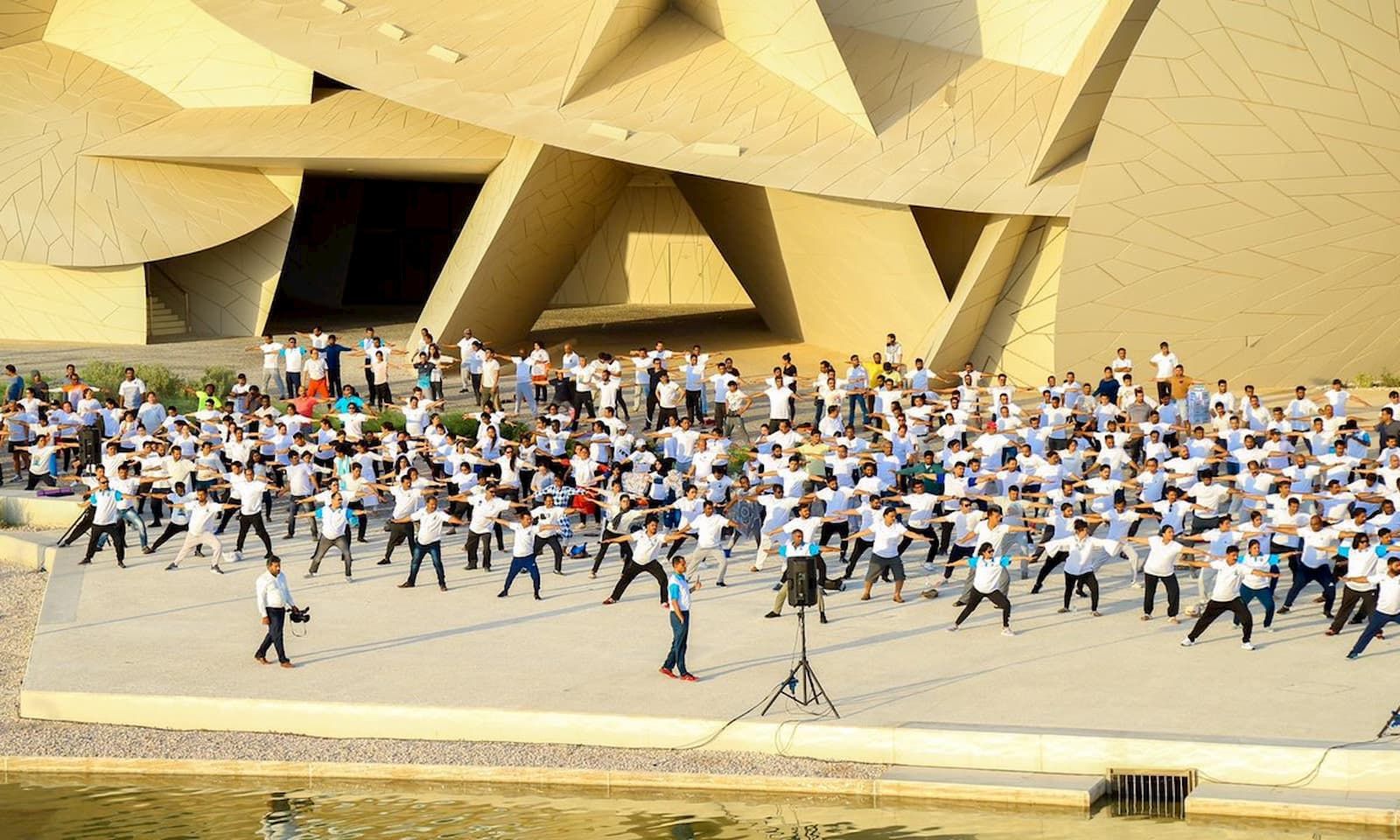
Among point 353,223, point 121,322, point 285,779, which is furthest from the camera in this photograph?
point 353,223

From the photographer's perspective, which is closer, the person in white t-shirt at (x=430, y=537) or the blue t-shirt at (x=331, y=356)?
the person in white t-shirt at (x=430, y=537)

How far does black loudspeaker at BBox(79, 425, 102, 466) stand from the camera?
25.7m

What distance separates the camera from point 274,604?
58.4ft

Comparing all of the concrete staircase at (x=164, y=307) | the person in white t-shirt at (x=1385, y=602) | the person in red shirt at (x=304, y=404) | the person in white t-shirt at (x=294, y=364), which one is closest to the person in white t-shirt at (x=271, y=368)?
the person in white t-shirt at (x=294, y=364)

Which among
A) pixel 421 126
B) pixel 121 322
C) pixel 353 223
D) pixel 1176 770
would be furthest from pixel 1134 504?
pixel 353 223

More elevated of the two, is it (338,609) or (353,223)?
(353,223)

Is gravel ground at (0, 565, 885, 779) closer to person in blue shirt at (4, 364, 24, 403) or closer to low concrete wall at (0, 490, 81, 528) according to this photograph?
low concrete wall at (0, 490, 81, 528)

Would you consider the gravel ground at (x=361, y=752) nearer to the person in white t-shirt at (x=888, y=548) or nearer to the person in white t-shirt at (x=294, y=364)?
the person in white t-shirt at (x=888, y=548)

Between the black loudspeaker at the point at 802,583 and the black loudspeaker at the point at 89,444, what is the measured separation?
39.1ft

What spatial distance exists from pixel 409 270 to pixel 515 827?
98.5 ft

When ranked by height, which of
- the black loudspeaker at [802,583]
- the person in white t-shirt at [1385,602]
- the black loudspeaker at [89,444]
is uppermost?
the black loudspeaker at [89,444]

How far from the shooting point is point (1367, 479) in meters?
20.6

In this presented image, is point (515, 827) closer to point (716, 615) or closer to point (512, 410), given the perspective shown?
point (716, 615)

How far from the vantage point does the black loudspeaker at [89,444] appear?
25.7 metres
